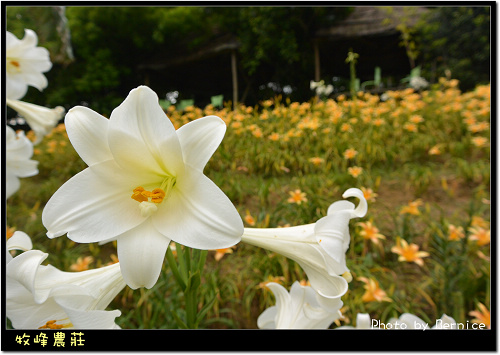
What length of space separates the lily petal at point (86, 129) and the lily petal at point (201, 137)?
93mm

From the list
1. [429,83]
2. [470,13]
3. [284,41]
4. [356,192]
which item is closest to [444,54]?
[429,83]

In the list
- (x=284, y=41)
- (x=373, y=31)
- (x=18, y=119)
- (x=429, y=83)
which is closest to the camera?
(x=18, y=119)

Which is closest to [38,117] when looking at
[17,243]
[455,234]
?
[17,243]

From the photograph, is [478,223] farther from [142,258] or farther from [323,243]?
[142,258]

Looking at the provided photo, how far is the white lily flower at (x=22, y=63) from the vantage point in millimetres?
809

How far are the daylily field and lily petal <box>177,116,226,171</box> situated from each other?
51cm

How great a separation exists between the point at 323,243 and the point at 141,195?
249mm

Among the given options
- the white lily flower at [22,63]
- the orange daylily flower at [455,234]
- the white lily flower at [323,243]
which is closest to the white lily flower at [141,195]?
the white lily flower at [323,243]

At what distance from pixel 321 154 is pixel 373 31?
81 centimetres

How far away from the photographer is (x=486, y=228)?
3.58 feet

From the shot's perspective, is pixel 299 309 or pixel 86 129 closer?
pixel 86 129

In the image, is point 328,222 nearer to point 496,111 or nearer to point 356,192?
point 356,192

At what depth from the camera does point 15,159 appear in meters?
0.78

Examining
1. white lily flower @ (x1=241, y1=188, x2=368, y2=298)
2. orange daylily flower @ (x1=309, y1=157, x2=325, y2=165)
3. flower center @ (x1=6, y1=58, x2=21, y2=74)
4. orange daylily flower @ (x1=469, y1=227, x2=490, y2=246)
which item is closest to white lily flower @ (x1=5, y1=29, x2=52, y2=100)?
flower center @ (x1=6, y1=58, x2=21, y2=74)
